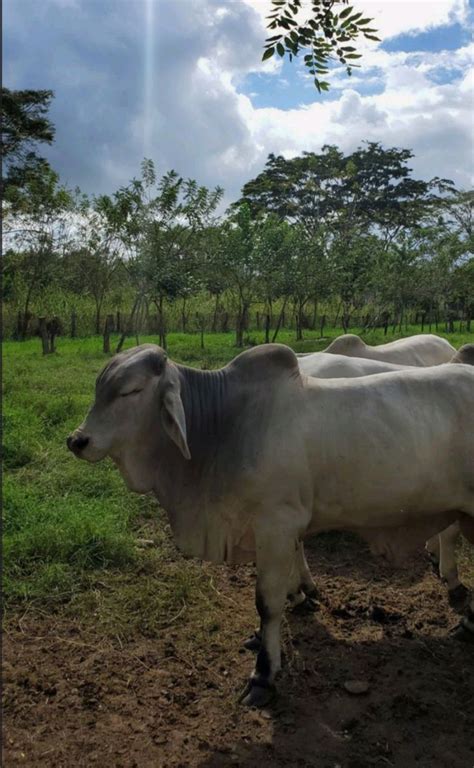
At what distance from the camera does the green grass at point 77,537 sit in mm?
4121

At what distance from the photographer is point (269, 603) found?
10.6ft

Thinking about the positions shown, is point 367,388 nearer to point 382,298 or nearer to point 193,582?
point 193,582

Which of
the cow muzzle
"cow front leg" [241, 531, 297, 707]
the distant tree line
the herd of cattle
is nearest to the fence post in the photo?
the distant tree line

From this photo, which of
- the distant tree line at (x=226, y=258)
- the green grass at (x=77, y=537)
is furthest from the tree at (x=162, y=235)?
the green grass at (x=77, y=537)

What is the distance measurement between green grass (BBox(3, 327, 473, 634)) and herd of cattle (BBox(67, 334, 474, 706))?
40.9 inches

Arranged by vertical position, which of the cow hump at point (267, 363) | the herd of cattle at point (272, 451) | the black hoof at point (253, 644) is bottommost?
the black hoof at point (253, 644)

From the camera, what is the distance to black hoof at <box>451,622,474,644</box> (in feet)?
12.2

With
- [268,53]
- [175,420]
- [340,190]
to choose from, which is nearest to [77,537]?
[175,420]

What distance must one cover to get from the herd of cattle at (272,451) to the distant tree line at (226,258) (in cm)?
1075

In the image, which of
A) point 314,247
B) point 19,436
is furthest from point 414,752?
point 314,247

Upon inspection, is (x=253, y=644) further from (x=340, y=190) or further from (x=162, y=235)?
(x=340, y=190)

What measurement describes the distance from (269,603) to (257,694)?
429mm

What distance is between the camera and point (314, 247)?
2577cm

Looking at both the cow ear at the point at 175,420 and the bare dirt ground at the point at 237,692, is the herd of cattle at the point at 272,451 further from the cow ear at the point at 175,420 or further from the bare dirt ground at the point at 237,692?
the bare dirt ground at the point at 237,692
